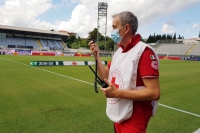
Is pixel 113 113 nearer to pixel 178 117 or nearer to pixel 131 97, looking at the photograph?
pixel 131 97

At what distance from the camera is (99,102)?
257 inches

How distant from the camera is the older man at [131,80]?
1797 millimetres

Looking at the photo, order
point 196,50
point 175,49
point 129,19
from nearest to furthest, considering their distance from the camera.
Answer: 1. point 129,19
2. point 196,50
3. point 175,49

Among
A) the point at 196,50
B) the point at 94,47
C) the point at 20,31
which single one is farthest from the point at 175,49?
the point at 94,47

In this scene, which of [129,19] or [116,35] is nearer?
[129,19]

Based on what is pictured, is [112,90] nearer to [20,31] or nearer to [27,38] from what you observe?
[20,31]

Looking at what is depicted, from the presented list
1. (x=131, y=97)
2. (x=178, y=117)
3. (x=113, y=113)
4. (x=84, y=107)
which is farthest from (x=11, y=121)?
(x=178, y=117)

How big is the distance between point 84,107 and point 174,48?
6513 cm

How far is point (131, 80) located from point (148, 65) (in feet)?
0.75

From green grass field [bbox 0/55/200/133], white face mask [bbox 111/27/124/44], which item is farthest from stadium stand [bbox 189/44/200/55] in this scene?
white face mask [bbox 111/27/124/44]

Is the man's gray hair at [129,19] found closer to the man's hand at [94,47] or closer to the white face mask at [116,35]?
the white face mask at [116,35]

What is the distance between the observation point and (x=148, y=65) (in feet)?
5.84

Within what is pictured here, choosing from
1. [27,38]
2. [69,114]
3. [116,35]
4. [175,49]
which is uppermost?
[27,38]

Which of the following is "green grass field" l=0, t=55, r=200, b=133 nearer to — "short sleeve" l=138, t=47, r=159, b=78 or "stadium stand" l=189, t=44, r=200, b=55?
"short sleeve" l=138, t=47, r=159, b=78
